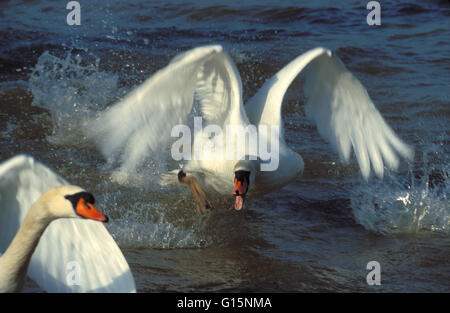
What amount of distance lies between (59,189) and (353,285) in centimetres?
231

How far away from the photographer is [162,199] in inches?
240

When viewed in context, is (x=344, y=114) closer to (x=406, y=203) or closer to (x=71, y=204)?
(x=406, y=203)

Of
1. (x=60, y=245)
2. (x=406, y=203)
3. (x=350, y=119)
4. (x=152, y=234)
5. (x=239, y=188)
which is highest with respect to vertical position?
(x=350, y=119)

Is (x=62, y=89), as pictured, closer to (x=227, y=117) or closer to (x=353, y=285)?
(x=227, y=117)

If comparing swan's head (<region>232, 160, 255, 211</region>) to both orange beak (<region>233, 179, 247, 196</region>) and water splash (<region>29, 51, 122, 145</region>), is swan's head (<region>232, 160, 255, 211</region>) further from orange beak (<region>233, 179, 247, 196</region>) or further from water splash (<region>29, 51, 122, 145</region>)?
water splash (<region>29, 51, 122, 145</region>)

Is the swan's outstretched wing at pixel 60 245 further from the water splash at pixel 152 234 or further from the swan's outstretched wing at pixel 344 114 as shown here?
the swan's outstretched wing at pixel 344 114

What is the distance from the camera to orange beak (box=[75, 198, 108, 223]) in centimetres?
283

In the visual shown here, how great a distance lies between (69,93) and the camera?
8.52 m

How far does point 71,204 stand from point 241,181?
228 centimetres

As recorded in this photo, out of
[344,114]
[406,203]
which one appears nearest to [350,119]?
[344,114]

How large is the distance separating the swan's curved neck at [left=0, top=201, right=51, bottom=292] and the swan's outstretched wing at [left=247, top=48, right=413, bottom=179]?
9.10ft

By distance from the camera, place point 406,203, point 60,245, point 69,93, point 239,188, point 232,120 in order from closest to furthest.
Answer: point 60,245
point 239,188
point 232,120
point 406,203
point 69,93

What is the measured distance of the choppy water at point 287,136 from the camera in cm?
480

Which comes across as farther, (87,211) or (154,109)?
(154,109)
